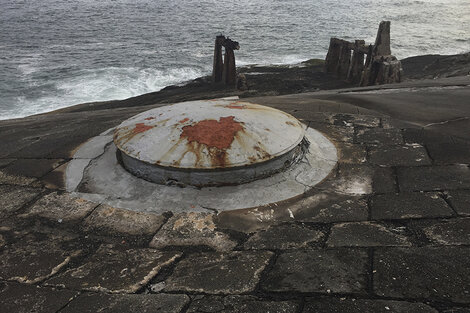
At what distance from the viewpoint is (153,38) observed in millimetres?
31812

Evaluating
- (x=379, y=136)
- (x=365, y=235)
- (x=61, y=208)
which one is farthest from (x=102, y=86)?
(x=365, y=235)

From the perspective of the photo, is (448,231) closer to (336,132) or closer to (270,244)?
(270,244)

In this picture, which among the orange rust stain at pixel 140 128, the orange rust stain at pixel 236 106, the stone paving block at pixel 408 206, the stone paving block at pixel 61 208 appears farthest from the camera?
the orange rust stain at pixel 236 106

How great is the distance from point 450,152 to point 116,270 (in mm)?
3229

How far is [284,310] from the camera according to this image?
1.78 meters

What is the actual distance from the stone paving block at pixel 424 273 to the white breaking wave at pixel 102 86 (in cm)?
1703

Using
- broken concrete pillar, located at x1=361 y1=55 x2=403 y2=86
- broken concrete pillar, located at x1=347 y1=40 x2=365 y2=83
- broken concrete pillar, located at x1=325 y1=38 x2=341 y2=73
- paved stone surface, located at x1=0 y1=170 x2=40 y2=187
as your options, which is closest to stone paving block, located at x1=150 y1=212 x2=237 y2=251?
paved stone surface, located at x1=0 y1=170 x2=40 y2=187

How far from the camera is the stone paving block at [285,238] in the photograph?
240 cm

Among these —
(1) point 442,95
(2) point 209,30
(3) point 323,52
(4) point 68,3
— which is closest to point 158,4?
(4) point 68,3

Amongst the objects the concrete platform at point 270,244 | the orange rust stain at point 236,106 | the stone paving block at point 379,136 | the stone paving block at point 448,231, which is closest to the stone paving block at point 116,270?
the concrete platform at point 270,244

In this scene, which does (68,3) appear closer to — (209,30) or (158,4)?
(158,4)

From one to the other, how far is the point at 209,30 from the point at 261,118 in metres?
34.8

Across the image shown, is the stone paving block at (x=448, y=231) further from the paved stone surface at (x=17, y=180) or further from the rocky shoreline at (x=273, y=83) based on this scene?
the rocky shoreline at (x=273, y=83)

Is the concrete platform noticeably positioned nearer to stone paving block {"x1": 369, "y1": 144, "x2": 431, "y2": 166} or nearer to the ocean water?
stone paving block {"x1": 369, "y1": 144, "x2": 431, "y2": 166}
